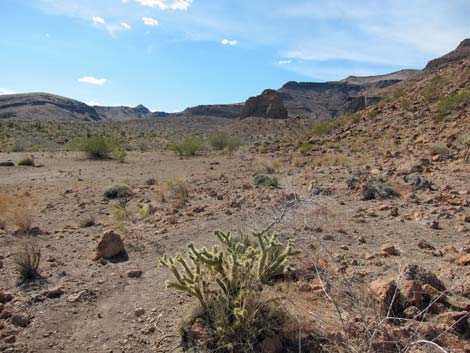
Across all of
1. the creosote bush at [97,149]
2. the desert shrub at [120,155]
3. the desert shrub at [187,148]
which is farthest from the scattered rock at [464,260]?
the desert shrub at [187,148]

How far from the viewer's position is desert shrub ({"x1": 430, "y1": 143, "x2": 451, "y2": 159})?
1162 cm

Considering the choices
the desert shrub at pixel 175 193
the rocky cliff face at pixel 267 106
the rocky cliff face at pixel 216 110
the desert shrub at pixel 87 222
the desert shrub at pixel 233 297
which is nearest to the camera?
the desert shrub at pixel 233 297

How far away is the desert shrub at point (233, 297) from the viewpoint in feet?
10.8

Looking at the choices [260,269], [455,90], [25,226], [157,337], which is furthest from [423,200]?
[455,90]

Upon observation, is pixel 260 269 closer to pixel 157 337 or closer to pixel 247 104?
pixel 157 337

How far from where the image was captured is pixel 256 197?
9.27 metres

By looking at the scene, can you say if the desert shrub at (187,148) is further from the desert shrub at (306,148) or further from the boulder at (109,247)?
the boulder at (109,247)

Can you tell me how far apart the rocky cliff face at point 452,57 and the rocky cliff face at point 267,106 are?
857 inches

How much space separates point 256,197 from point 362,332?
6.09 metres

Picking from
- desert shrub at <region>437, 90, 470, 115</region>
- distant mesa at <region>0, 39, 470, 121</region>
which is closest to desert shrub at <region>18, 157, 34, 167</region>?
desert shrub at <region>437, 90, 470, 115</region>

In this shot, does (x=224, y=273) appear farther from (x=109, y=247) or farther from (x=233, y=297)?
(x=109, y=247)

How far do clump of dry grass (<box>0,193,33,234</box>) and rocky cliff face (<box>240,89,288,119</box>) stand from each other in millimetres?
56437

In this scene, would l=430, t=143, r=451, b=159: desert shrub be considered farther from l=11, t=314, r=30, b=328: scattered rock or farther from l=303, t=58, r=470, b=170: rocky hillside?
l=11, t=314, r=30, b=328: scattered rock

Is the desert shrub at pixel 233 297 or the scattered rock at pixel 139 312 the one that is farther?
the scattered rock at pixel 139 312
